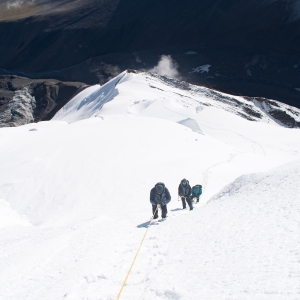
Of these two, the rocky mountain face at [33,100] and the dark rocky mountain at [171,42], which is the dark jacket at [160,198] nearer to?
the dark rocky mountain at [171,42]

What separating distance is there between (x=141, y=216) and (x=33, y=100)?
55287 millimetres

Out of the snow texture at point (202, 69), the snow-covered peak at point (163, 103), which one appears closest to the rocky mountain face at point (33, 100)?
the snow-covered peak at point (163, 103)

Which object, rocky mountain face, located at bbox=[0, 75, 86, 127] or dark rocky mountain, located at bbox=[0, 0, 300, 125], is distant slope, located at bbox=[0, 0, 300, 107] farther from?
rocky mountain face, located at bbox=[0, 75, 86, 127]

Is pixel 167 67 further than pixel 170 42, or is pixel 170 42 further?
pixel 170 42

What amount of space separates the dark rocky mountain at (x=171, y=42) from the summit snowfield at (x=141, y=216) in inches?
1347

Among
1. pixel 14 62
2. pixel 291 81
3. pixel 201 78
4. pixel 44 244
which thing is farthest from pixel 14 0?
pixel 44 244

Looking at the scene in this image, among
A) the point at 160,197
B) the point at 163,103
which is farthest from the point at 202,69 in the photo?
the point at 160,197

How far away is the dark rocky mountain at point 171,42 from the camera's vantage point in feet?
205

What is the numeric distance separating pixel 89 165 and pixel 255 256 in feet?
39.2

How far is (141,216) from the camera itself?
31.9ft

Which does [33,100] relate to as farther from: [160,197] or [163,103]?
[160,197]

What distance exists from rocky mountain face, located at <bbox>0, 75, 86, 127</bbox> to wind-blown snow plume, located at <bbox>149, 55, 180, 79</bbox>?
15770 millimetres

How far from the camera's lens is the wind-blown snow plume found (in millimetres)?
66456

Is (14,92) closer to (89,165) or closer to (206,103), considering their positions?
(206,103)
